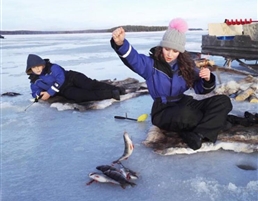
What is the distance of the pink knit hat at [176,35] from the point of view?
9.45ft

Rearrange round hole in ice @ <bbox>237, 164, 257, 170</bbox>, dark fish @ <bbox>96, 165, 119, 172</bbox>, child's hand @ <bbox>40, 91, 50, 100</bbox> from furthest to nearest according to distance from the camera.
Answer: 1. child's hand @ <bbox>40, 91, 50, 100</bbox>
2. round hole in ice @ <bbox>237, 164, 257, 170</bbox>
3. dark fish @ <bbox>96, 165, 119, 172</bbox>

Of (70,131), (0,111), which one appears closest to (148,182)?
(70,131)

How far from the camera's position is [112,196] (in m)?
2.27

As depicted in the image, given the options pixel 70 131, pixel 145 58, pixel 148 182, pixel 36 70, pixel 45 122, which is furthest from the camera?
pixel 36 70

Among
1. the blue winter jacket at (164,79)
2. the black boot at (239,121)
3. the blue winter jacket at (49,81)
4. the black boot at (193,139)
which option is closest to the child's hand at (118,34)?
the blue winter jacket at (164,79)

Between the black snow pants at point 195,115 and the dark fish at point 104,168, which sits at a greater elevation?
the black snow pants at point 195,115

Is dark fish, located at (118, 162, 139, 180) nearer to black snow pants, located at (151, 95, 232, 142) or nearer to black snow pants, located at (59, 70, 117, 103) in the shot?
black snow pants, located at (151, 95, 232, 142)

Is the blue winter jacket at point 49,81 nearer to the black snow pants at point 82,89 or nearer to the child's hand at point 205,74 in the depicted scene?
the black snow pants at point 82,89

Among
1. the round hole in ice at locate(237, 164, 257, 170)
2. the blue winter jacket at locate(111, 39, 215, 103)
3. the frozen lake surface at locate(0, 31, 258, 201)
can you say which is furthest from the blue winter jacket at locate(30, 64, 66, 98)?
the round hole in ice at locate(237, 164, 257, 170)

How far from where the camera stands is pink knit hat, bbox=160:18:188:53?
113 inches

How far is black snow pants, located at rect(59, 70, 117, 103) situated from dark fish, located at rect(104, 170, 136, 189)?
276cm

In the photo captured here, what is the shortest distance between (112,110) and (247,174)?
248 centimetres

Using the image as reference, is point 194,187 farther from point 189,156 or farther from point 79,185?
point 79,185

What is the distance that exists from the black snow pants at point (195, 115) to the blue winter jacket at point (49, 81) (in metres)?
2.44
